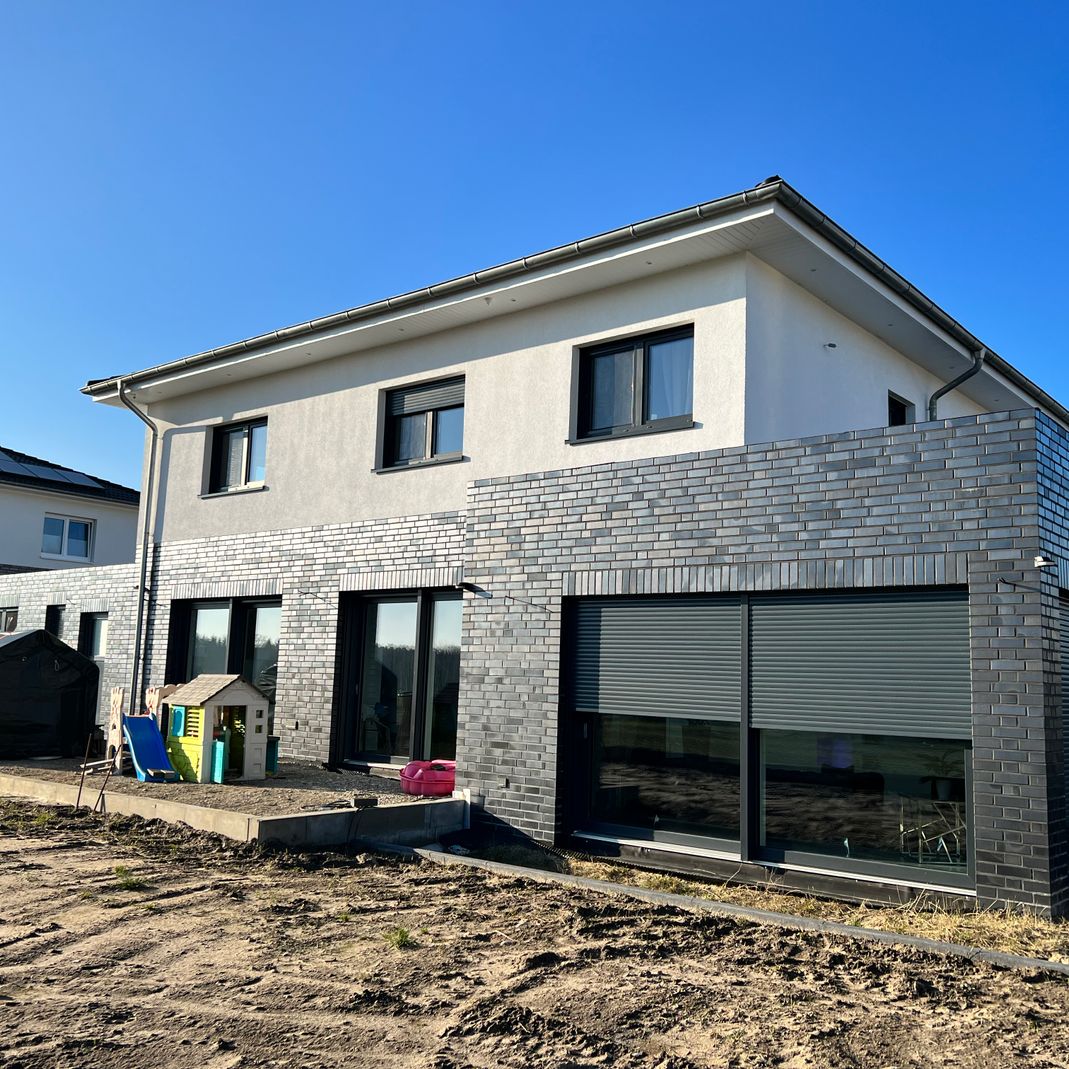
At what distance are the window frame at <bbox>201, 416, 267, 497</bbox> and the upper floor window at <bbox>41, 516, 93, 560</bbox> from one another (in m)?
12.3

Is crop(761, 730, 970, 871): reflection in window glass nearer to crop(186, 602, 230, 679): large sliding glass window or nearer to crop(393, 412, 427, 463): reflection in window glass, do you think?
crop(393, 412, 427, 463): reflection in window glass

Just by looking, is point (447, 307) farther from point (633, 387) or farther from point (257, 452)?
point (257, 452)

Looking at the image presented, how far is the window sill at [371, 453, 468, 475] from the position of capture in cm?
1273

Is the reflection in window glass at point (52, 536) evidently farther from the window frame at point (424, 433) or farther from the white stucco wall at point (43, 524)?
the window frame at point (424, 433)

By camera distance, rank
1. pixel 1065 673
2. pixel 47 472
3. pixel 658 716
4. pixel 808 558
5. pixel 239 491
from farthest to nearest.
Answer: pixel 47 472
pixel 239 491
pixel 658 716
pixel 808 558
pixel 1065 673

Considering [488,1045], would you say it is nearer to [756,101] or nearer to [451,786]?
[451,786]

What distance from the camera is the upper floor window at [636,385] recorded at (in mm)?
10812

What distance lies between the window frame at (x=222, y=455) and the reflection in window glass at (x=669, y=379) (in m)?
6.62

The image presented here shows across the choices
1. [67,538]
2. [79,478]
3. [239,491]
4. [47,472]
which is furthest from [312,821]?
[79,478]

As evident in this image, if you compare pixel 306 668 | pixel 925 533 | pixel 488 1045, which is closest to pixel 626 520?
pixel 925 533

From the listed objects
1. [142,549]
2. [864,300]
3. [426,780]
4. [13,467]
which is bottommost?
[426,780]

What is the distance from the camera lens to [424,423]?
13.4 m

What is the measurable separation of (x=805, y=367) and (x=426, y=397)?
497 centimetres

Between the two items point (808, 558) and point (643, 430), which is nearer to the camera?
point (808, 558)
